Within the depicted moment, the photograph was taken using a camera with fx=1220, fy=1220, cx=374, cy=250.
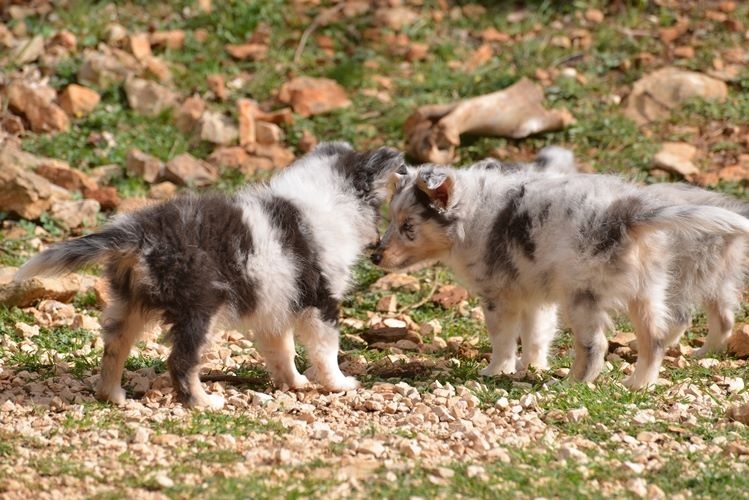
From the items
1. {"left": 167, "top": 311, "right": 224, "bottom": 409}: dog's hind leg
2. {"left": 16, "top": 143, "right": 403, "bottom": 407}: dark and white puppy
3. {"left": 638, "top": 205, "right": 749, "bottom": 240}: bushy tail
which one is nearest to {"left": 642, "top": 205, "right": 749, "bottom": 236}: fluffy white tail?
{"left": 638, "top": 205, "right": 749, "bottom": 240}: bushy tail

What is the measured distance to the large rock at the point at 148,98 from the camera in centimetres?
→ 1275

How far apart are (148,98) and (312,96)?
172 cm

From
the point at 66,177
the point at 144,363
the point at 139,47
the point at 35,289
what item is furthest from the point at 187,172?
the point at 144,363

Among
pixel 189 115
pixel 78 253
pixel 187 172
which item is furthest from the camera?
pixel 189 115

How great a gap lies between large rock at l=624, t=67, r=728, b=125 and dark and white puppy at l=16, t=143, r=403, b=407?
5.64 metres

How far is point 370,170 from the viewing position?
25.5 feet

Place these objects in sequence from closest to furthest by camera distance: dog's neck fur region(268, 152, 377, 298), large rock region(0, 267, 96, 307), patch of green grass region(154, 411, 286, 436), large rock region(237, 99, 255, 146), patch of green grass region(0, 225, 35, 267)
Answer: patch of green grass region(154, 411, 286, 436)
dog's neck fur region(268, 152, 377, 298)
large rock region(0, 267, 96, 307)
patch of green grass region(0, 225, 35, 267)
large rock region(237, 99, 255, 146)

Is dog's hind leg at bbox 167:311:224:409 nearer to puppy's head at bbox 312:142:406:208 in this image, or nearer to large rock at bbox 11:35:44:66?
puppy's head at bbox 312:142:406:208

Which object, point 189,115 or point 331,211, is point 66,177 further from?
point 331,211

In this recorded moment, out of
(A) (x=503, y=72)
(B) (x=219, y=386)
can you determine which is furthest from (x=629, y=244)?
(A) (x=503, y=72)

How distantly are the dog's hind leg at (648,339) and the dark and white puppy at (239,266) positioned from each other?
173 cm

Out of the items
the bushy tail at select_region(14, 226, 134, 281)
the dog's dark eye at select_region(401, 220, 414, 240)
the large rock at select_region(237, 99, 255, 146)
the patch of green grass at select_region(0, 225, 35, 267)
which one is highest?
the bushy tail at select_region(14, 226, 134, 281)

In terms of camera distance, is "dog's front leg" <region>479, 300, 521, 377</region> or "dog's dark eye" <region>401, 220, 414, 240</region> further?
"dog's dark eye" <region>401, 220, 414, 240</region>

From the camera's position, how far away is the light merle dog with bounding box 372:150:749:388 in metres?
6.99
